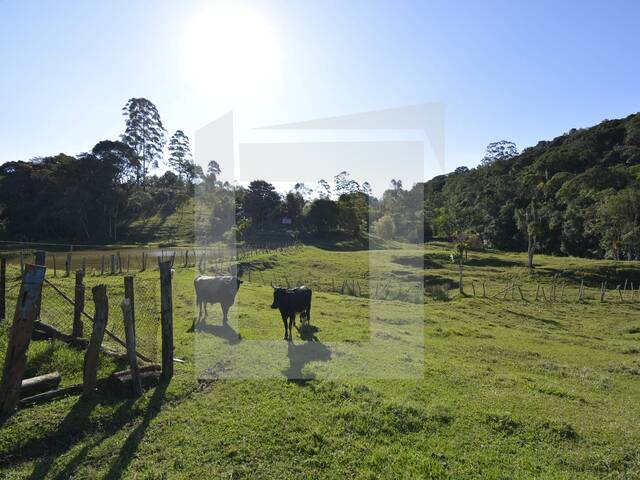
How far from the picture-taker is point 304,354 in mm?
9492

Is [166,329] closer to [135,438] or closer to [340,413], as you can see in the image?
[135,438]

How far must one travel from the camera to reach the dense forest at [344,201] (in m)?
53.8

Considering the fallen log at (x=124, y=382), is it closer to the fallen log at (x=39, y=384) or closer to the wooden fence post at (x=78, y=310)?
the fallen log at (x=39, y=384)

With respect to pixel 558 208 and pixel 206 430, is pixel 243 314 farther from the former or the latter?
pixel 558 208

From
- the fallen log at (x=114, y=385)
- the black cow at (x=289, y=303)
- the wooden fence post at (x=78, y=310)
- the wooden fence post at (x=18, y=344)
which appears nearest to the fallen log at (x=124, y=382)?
the fallen log at (x=114, y=385)

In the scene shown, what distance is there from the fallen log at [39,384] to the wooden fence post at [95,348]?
1.48 ft

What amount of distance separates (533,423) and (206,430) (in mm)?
5356

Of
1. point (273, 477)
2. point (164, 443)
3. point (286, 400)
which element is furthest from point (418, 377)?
point (164, 443)

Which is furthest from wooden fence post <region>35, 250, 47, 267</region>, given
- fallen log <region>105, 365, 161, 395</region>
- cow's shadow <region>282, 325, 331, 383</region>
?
cow's shadow <region>282, 325, 331, 383</region>

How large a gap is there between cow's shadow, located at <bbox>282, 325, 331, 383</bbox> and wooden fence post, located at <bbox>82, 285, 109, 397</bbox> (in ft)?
11.5

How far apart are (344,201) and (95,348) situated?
210ft

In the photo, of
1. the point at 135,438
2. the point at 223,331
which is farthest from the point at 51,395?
the point at 223,331

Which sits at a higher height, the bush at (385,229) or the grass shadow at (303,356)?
the bush at (385,229)

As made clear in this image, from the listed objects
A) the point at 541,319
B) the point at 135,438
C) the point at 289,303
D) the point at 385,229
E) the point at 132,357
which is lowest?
the point at 541,319
